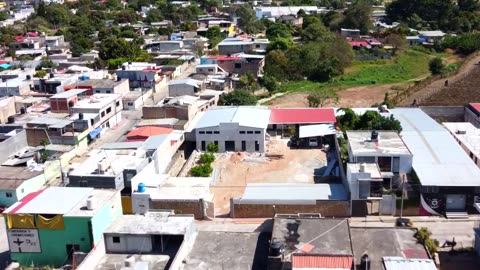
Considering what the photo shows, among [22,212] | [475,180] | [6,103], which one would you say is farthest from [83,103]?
[475,180]

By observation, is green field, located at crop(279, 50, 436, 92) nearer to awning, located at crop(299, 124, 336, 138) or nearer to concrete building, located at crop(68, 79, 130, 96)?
concrete building, located at crop(68, 79, 130, 96)

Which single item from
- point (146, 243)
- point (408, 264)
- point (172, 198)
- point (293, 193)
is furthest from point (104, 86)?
point (408, 264)

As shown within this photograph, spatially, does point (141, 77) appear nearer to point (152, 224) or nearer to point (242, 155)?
point (242, 155)

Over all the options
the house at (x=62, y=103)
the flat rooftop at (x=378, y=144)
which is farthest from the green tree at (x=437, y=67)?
the house at (x=62, y=103)

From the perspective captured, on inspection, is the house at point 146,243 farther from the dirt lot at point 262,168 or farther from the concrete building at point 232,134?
the concrete building at point 232,134

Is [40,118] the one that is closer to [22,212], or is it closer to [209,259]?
[22,212]

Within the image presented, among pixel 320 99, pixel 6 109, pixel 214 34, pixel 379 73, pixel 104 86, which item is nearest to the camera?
pixel 6 109

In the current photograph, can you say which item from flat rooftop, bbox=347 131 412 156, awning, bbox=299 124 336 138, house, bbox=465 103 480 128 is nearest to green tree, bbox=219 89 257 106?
awning, bbox=299 124 336 138
